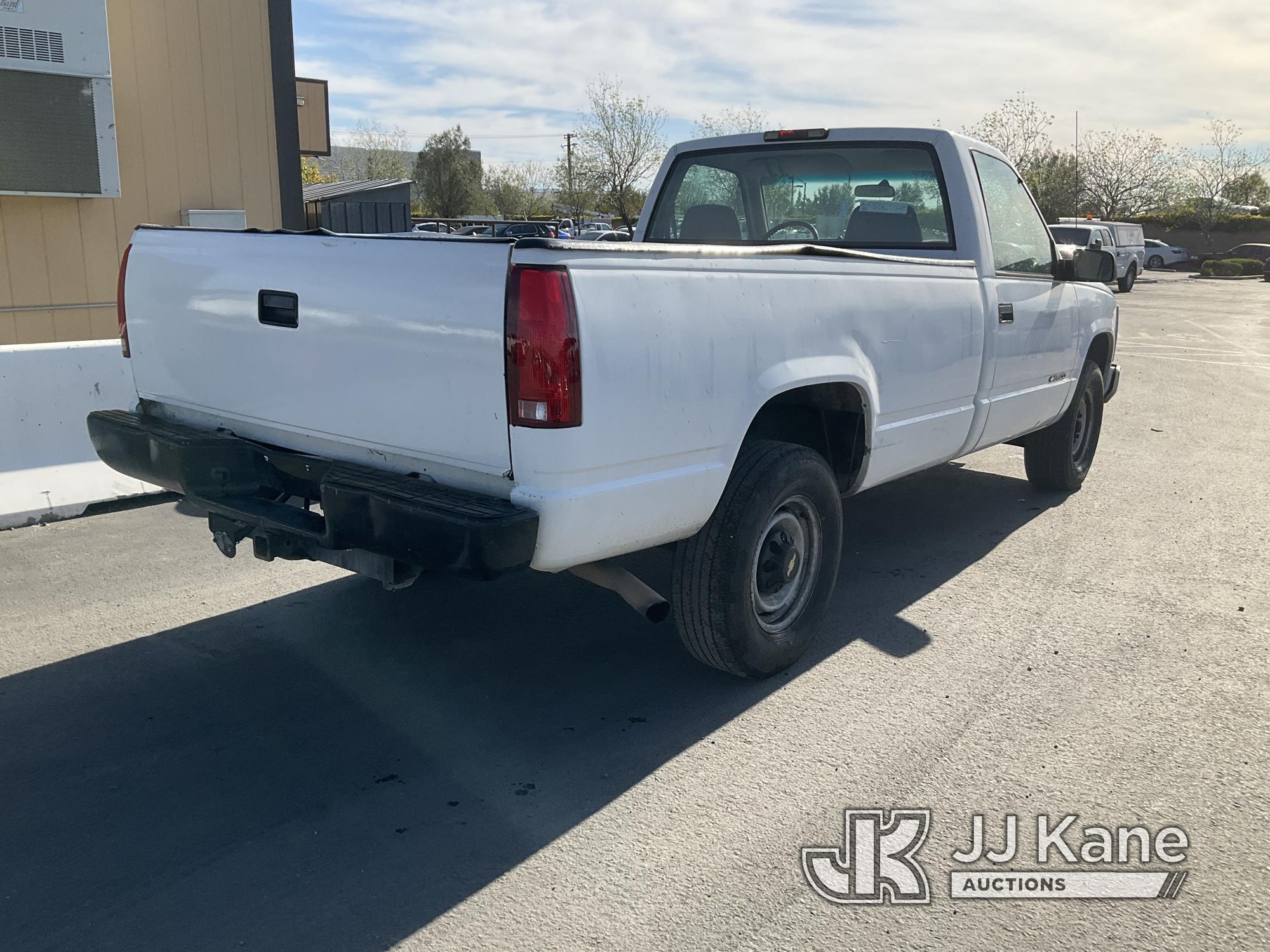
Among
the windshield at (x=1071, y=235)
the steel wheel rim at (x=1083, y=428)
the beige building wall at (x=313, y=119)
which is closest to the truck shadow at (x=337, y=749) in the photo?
the steel wheel rim at (x=1083, y=428)

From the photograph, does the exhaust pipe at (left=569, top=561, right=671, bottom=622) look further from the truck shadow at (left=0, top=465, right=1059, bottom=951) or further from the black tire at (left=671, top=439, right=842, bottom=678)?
the truck shadow at (left=0, top=465, right=1059, bottom=951)

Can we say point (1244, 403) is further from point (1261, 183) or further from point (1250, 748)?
point (1261, 183)

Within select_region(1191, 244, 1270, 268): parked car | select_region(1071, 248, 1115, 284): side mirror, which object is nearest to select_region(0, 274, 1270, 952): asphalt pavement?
select_region(1071, 248, 1115, 284): side mirror

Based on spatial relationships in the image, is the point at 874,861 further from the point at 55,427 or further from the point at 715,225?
the point at 55,427

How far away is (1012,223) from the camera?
5887mm

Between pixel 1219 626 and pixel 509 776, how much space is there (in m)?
3.26

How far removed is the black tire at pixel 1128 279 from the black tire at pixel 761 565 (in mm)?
30507

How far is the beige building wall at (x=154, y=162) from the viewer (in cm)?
1023

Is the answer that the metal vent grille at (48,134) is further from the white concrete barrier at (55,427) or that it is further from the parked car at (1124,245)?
the parked car at (1124,245)

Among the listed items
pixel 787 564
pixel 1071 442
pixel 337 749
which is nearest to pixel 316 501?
pixel 337 749

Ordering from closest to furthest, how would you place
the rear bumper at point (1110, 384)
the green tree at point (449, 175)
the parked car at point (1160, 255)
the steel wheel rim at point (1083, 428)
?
the steel wheel rim at point (1083, 428)
the rear bumper at point (1110, 384)
the parked car at point (1160, 255)
the green tree at point (449, 175)

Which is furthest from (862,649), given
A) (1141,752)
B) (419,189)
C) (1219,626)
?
(419,189)

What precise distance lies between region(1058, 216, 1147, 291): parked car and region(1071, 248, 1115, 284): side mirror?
25.6m

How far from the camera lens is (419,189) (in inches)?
2744
